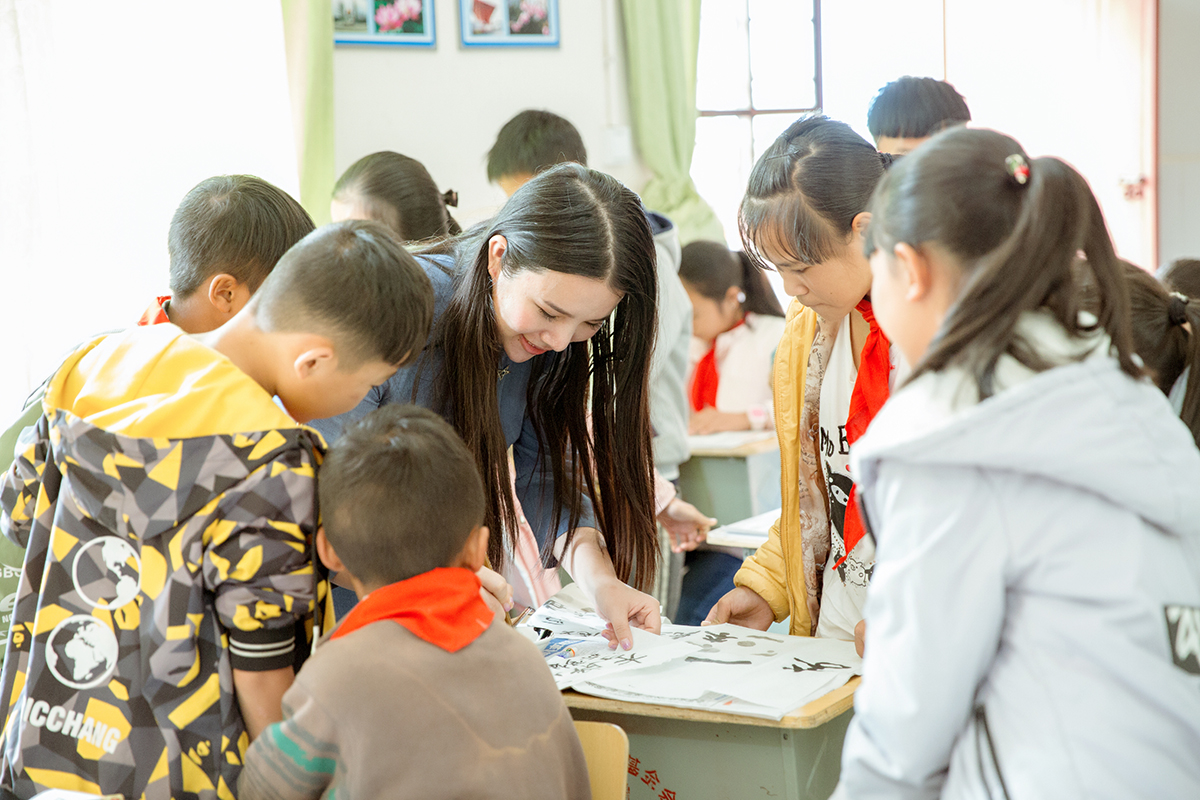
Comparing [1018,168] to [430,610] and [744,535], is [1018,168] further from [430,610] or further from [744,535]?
[744,535]

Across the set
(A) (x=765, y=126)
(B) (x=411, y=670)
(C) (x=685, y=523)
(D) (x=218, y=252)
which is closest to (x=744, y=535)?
(C) (x=685, y=523)

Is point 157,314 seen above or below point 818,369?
above

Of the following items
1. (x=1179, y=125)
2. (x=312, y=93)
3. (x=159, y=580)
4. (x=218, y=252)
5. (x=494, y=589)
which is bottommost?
(x=494, y=589)

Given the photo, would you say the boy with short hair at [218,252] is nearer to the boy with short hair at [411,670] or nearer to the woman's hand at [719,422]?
the boy with short hair at [411,670]

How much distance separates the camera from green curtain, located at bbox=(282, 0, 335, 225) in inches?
146

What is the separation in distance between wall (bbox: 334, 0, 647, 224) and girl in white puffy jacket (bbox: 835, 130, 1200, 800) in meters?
3.57

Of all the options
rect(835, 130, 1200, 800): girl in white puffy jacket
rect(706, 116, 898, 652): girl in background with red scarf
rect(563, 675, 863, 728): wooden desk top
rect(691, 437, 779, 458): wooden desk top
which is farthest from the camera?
rect(691, 437, 779, 458): wooden desk top

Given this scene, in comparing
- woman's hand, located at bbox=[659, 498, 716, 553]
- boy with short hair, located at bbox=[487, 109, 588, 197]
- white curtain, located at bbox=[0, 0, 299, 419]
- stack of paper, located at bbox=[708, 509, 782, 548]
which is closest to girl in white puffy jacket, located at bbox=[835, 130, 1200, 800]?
woman's hand, located at bbox=[659, 498, 716, 553]

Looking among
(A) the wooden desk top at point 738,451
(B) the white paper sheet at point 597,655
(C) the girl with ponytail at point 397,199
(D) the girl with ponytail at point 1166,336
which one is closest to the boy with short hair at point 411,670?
(B) the white paper sheet at point 597,655

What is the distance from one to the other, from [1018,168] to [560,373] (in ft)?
3.18

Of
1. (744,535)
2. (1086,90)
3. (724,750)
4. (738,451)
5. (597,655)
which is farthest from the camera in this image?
(1086,90)

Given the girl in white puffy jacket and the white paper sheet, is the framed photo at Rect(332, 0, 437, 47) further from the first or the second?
the girl in white puffy jacket

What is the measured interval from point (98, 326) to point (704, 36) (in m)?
3.79

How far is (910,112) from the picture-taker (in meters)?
2.55
